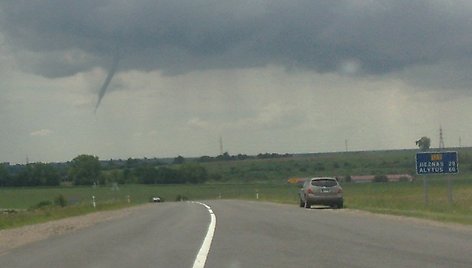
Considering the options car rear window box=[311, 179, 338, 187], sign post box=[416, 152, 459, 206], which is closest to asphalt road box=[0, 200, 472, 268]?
sign post box=[416, 152, 459, 206]

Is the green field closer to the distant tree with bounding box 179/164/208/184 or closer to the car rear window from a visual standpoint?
the car rear window

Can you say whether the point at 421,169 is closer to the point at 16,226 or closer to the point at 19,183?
the point at 16,226

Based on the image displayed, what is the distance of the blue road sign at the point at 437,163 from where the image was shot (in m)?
39.0

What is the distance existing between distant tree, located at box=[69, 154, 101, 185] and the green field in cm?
1375

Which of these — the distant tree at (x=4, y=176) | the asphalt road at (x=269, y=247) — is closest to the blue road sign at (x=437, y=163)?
the asphalt road at (x=269, y=247)

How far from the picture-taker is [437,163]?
128 ft

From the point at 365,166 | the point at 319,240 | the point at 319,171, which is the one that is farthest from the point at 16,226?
the point at 365,166

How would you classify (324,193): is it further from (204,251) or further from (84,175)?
(84,175)

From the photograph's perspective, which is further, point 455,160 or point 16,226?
point 455,160

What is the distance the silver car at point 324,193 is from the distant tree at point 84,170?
101m

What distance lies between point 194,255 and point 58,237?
31.7 feet

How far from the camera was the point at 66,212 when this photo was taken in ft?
156

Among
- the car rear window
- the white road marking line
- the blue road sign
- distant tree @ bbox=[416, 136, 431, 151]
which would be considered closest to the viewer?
the white road marking line

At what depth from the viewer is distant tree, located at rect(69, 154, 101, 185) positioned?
14538 cm
